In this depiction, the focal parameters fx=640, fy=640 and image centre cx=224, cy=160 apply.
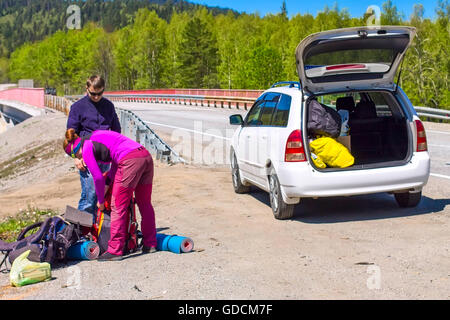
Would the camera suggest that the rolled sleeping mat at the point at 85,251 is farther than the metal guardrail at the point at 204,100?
No

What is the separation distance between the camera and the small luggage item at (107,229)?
20.9ft

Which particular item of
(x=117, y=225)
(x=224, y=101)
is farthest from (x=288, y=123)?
(x=224, y=101)

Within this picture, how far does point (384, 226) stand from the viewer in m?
7.34

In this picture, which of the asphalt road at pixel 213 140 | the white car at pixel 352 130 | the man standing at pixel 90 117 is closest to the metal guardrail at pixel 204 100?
the asphalt road at pixel 213 140

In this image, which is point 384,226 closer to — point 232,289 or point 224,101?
point 232,289

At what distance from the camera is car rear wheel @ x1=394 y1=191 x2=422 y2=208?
26.7 ft

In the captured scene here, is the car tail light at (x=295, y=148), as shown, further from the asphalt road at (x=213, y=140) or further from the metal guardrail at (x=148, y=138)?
the metal guardrail at (x=148, y=138)

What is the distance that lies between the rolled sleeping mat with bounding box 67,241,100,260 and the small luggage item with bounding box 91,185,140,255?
107mm

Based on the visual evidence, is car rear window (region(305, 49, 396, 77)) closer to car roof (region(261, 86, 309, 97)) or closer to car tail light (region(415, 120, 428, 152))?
car roof (region(261, 86, 309, 97))

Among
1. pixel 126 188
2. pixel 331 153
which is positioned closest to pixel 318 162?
pixel 331 153

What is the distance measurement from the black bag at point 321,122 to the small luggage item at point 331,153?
16cm

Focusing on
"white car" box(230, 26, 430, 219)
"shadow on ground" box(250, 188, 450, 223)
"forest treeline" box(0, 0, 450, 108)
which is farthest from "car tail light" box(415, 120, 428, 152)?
"forest treeline" box(0, 0, 450, 108)

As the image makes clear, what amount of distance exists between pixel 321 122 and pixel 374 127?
1191 mm

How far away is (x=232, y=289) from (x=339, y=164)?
10.1 feet
